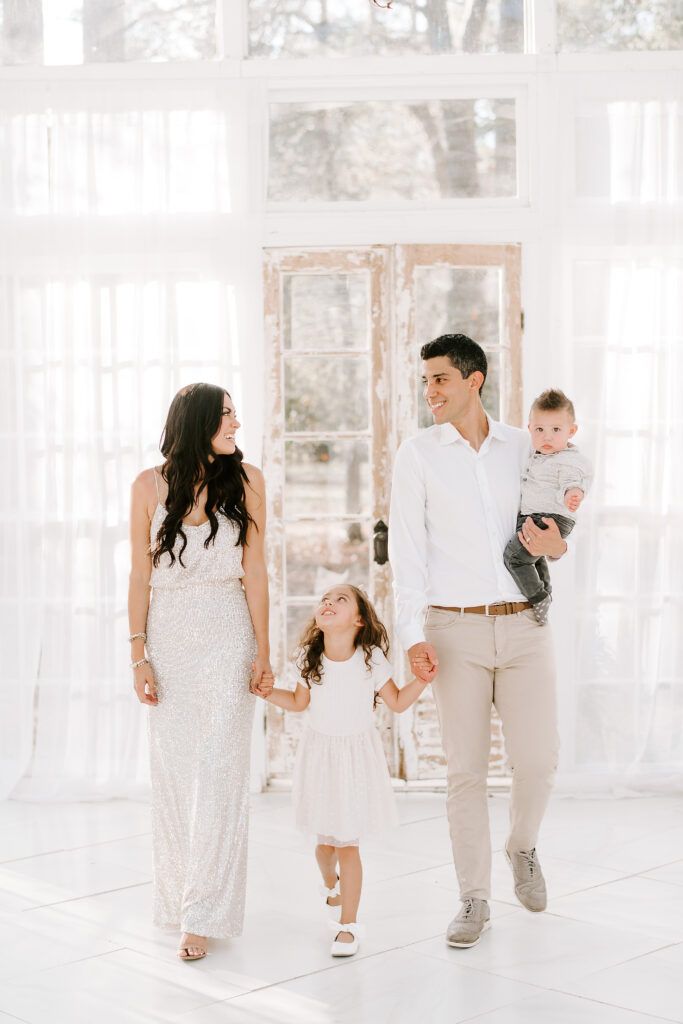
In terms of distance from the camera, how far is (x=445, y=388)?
353 cm

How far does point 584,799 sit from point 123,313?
268 cm

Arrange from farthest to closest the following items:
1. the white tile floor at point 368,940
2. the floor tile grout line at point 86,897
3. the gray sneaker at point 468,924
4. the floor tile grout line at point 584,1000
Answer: the floor tile grout line at point 86,897, the gray sneaker at point 468,924, the white tile floor at point 368,940, the floor tile grout line at point 584,1000

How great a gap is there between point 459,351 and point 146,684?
1.22m

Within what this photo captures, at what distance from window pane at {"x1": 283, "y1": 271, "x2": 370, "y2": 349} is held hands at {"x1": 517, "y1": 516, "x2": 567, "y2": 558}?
6.89 ft

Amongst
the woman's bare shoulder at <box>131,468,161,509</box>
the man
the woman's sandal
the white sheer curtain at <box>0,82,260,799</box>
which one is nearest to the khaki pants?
the man

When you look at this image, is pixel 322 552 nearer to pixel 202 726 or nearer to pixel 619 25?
pixel 202 726

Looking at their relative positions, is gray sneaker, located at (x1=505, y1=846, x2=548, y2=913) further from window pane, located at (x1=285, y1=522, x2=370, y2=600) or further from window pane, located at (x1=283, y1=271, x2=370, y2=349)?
window pane, located at (x1=283, y1=271, x2=370, y2=349)

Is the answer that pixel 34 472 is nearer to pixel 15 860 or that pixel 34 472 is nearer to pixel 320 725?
pixel 15 860

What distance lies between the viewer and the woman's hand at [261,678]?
348 centimetres

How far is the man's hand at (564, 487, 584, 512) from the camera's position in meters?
3.48

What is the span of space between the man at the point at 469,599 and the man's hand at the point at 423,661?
6 centimetres

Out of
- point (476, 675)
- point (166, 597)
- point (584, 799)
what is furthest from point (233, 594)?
point (584, 799)

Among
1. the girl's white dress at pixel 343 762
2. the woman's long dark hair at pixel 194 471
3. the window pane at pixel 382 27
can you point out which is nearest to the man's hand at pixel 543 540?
the girl's white dress at pixel 343 762

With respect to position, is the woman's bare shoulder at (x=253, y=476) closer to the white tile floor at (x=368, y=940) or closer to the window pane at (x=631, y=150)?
the white tile floor at (x=368, y=940)
